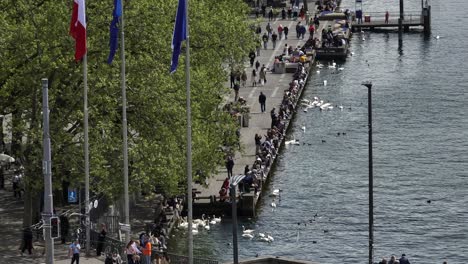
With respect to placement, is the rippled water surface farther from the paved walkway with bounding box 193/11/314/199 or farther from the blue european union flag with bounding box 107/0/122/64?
the blue european union flag with bounding box 107/0/122/64

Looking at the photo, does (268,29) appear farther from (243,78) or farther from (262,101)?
(262,101)

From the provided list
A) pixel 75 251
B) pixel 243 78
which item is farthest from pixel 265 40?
pixel 75 251

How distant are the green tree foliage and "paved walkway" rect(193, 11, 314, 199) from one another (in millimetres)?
15180

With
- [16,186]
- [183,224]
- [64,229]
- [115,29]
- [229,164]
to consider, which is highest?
[115,29]

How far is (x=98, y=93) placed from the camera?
78.7m

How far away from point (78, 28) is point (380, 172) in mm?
38890

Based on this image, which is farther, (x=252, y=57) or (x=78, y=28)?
(x=252, y=57)

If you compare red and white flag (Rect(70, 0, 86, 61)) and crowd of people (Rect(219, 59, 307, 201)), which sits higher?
red and white flag (Rect(70, 0, 86, 61))

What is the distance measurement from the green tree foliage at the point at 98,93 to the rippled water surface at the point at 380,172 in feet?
28.0

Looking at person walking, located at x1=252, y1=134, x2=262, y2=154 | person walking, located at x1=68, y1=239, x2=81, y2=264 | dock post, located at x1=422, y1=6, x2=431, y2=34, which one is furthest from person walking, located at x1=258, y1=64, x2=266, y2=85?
person walking, located at x1=68, y1=239, x2=81, y2=264

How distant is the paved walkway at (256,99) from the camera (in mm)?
100675

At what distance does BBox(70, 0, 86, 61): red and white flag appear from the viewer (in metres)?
70.2

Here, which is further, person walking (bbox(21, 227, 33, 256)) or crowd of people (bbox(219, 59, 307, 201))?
crowd of people (bbox(219, 59, 307, 201))

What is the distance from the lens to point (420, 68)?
145250mm
